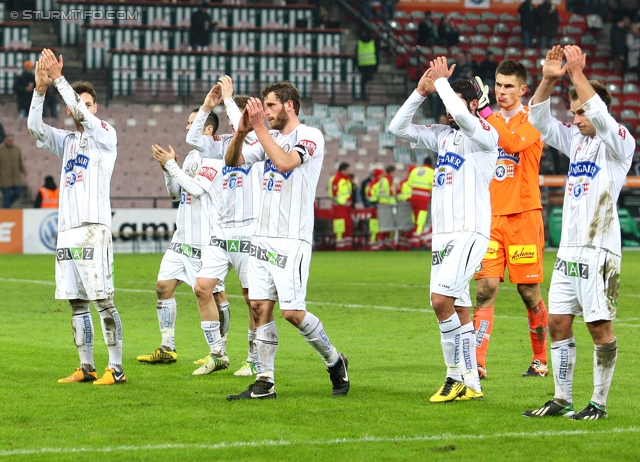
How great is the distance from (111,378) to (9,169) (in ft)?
68.1

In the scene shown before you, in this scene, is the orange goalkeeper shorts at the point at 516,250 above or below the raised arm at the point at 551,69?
below

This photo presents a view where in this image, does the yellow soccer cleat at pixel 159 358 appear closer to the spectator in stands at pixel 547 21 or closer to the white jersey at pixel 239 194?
the white jersey at pixel 239 194

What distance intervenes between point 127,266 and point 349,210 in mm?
7893

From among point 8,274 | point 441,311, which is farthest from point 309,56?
point 441,311

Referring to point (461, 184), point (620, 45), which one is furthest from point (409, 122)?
point (620, 45)

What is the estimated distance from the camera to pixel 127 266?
2236cm

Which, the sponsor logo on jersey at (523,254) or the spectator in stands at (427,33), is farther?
the spectator in stands at (427,33)

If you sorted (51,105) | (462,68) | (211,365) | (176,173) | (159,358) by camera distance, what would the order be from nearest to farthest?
(211,365)
(176,173)
(159,358)
(51,105)
(462,68)

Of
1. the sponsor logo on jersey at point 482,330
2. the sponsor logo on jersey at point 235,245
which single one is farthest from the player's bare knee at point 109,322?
the sponsor logo on jersey at point 482,330

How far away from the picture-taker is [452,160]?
791cm

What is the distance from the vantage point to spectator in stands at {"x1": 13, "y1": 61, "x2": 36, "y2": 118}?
30.4 m

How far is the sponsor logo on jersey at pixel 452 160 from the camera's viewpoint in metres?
7.89

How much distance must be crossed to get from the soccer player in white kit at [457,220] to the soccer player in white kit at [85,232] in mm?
2494

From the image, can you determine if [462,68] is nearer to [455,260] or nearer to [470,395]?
[455,260]
